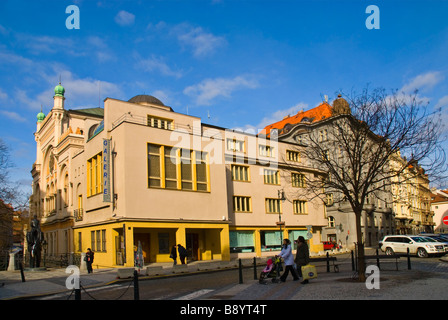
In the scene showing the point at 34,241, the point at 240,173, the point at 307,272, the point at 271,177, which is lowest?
the point at 307,272

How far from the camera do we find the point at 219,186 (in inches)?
1345

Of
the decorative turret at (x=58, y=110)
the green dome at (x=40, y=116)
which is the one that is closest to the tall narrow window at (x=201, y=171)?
the decorative turret at (x=58, y=110)

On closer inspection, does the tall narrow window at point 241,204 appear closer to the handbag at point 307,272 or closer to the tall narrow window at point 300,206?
the tall narrow window at point 300,206

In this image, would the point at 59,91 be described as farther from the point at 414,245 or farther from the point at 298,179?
the point at 414,245

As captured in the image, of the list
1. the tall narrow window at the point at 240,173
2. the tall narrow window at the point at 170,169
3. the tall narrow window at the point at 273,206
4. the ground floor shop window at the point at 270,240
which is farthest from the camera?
the tall narrow window at the point at 273,206

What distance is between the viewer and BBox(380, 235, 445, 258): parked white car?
29.0 m

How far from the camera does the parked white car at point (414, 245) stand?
29.0 meters

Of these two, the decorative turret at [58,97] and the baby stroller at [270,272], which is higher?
the decorative turret at [58,97]

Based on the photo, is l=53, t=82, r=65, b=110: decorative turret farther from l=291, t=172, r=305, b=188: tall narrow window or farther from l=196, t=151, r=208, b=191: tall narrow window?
l=291, t=172, r=305, b=188: tall narrow window

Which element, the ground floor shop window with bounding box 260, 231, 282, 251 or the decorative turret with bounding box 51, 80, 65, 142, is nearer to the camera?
the ground floor shop window with bounding box 260, 231, 282, 251

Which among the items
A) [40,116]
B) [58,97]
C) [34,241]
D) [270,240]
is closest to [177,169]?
[34,241]

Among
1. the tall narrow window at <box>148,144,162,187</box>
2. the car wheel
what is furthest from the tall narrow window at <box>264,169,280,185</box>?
the car wheel

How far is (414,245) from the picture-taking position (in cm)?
3031

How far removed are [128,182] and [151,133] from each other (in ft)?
14.1
